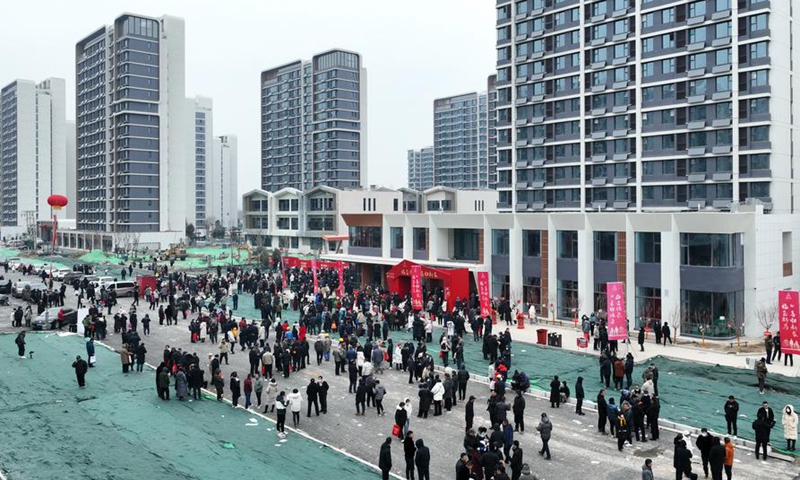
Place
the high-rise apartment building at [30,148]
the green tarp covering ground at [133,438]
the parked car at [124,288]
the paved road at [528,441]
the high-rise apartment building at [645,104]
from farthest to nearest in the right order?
the high-rise apartment building at [30,148]
the high-rise apartment building at [645,104]
the parked car at [124,288]
the paved road at [528,441]
the green tarp covering ground at [133,438]

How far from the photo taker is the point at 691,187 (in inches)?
2362

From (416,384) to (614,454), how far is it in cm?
998

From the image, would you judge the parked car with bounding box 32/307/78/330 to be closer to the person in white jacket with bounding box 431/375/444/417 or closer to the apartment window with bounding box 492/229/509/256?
the person in white jacket with bounding box 431/375/444/417

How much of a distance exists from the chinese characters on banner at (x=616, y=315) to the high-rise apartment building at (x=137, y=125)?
9662cm

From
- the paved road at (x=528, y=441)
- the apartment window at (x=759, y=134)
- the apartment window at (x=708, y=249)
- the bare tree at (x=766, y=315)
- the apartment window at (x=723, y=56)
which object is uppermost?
the apartment window at (x=723, y=56)

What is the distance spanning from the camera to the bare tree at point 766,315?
38469 millimetres

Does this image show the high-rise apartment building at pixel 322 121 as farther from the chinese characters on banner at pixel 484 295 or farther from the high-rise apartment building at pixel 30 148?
the chinese characters on banner at pixel 484 295

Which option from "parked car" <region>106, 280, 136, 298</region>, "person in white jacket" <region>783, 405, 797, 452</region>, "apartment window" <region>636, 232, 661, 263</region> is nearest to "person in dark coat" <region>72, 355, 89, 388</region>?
"person in white jacket" <region>783, 405, 797, 452</region>

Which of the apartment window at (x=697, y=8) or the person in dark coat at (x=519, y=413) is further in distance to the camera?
the apartment window at (x=697, y=8)

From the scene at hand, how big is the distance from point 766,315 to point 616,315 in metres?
11.6

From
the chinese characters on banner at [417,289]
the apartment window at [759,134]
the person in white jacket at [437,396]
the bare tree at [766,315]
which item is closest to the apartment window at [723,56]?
the apartment window at [759,134]

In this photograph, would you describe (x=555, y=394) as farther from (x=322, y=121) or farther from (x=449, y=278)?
(x=322, y=121)

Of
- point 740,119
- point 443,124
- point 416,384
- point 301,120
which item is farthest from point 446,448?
point 443,124

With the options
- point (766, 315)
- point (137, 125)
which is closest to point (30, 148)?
point (137, 125)
